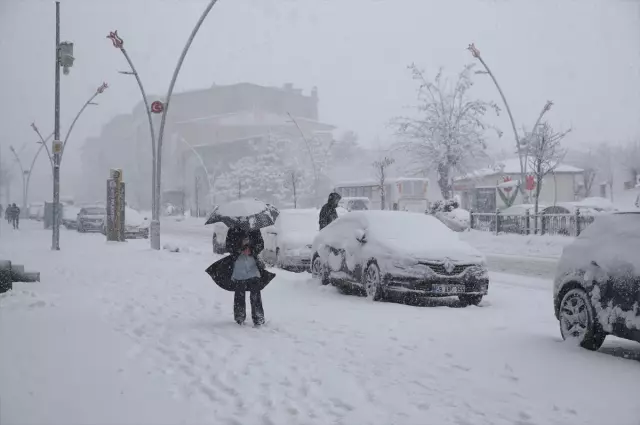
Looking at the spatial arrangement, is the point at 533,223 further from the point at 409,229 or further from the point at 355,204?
the point at 409,229

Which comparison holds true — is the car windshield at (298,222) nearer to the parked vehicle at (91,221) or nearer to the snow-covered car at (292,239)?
the snow-covered car at (292,239)

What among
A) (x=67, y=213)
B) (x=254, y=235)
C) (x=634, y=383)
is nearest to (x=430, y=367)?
(x=634, y=383)

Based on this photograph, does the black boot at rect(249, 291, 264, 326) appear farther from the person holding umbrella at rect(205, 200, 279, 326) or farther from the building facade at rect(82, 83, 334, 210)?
the building facade at rect(82, 83, 334, 210)

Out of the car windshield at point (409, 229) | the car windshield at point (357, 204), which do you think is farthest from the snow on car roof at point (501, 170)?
the car windshield at point (409, 229)

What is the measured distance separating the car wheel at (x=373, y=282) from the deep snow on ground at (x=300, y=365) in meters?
0.25

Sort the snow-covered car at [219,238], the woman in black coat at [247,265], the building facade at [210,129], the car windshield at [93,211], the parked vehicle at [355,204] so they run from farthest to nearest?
1. the building facade at [210,129]
2. the parked vehicle at [355,204]
3. the car windshield at [93,211]
4. the snow-covered car at [219,238]
5. the woman in black coat at [247,265]

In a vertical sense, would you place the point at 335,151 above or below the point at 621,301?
above

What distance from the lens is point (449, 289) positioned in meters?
11.2

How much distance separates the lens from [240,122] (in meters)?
102

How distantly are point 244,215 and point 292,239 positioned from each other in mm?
7987

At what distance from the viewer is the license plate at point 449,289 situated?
36.4 ft

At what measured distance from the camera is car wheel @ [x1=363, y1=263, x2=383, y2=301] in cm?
1146

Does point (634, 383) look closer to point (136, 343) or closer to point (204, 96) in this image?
point (136, 343)

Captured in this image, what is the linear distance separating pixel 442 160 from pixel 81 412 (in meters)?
45.5
